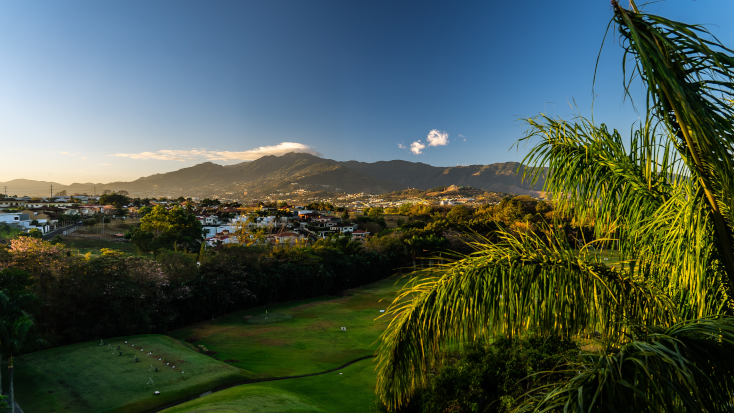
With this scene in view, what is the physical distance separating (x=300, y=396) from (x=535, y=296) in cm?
1099

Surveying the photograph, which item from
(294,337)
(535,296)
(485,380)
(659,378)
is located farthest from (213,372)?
(659,378)

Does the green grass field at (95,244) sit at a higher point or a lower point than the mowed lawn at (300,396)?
higher

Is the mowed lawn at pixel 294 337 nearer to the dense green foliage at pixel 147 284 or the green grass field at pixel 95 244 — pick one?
the dense green foliage at pixel 147 284

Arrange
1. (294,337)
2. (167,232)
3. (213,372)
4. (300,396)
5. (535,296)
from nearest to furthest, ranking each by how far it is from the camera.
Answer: (535,296)
(300,396)
(213,372)
(294,337)
(167,232)

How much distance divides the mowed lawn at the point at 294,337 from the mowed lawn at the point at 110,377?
189cm

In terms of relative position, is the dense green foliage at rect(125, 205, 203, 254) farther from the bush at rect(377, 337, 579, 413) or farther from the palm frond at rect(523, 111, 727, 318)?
the palm frond at rect(523, 111, 727, 318)

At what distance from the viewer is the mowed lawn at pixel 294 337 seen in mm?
16047

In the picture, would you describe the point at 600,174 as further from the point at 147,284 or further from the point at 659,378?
the point at 147,284

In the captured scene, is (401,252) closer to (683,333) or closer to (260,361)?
(260,361)

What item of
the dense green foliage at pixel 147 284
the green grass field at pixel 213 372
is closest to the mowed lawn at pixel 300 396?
the green grass field at pixel 213 372

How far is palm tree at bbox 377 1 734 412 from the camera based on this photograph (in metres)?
1.56

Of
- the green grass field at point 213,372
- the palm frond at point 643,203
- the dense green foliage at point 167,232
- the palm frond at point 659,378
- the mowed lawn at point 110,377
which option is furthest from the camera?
the dense green foliage at point 167,232

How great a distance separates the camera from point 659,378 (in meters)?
1.39

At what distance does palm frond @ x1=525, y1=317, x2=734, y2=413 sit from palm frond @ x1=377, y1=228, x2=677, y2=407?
0.69m
